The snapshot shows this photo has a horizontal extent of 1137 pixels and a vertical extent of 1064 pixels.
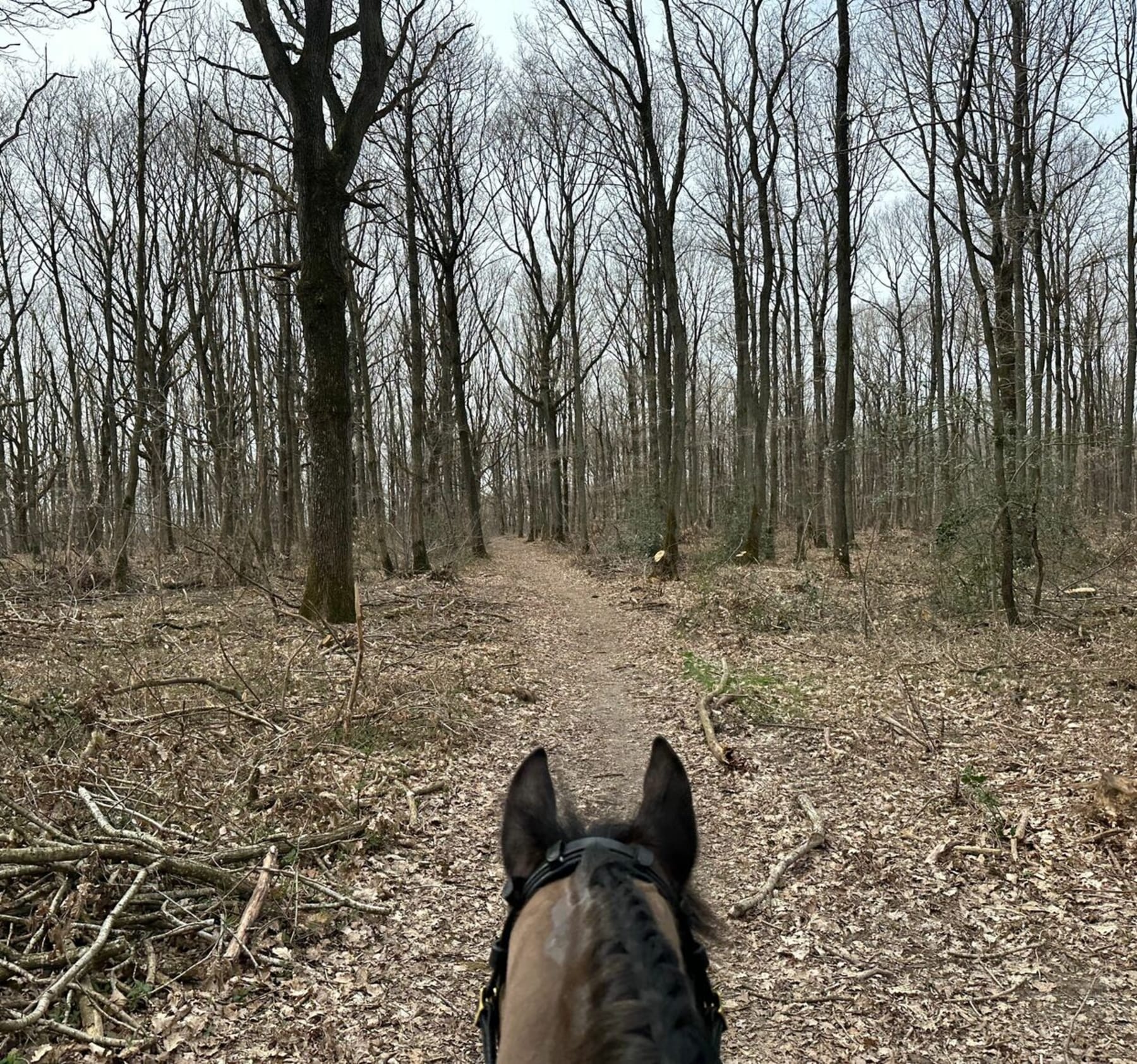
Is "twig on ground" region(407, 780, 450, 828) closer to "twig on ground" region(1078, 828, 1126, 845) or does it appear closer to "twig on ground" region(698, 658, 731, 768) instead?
"twig on ground" region(698, 658, 731, 768)

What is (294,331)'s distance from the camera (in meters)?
22.0

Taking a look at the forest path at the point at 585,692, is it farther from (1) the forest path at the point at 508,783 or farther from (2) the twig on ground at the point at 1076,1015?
(2) the twig on ground at the point at 1076,1015

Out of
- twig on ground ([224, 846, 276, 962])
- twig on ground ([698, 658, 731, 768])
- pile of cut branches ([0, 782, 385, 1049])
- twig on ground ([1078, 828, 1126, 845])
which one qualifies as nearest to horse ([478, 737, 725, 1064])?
pile of cut branches ([0, 782, 385, 1049])

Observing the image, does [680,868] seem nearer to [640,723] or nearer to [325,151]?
[640,723]

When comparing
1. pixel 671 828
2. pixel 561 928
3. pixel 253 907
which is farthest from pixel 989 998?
pixel 253 907

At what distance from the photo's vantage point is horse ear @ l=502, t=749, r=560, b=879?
1582 mm

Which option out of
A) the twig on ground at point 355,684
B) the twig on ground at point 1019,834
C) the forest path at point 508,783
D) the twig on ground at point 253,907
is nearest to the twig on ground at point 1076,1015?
the twig on ground at point 1019,834

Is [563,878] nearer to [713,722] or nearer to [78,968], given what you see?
[78,968]

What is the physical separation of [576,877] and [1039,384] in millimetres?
20905

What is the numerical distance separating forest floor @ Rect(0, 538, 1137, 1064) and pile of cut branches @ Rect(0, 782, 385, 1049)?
0.03 meters

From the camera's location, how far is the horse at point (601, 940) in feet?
3.14

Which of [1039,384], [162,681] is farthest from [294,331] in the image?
[1039,384]

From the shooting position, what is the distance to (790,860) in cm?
468

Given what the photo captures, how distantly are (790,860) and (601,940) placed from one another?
4110mm
